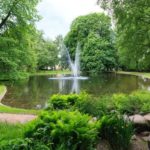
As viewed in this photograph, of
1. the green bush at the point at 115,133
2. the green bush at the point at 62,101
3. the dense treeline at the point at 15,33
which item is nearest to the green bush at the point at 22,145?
the green bush at the point at 115,133

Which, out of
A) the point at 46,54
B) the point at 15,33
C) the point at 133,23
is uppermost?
the point at 15,33

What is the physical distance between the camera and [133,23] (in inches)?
461

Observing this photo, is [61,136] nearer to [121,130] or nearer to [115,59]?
[121,130]

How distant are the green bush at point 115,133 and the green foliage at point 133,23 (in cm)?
546

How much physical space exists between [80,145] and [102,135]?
40.7 inches

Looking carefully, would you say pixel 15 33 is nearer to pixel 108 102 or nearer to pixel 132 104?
pixel 108 102

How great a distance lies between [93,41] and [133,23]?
55.5 meters

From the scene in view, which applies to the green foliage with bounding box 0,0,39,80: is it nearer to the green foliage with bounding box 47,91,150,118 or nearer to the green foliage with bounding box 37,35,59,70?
the green foliage with bounding box 47,91,150,118

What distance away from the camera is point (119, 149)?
20.5ft

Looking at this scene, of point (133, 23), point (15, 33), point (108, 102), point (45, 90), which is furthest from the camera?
point (45, 90)

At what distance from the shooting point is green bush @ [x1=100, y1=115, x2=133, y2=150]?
627cm

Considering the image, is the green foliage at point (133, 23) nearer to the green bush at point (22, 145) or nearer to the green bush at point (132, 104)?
the green bush at point (132, 104)

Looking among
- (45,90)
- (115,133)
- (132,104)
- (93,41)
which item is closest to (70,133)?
(115,133)

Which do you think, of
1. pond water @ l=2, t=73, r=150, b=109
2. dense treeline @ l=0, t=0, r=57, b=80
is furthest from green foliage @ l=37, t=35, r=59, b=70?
dense treeline @ l=0, t=0, r=57, b=80
